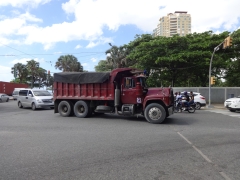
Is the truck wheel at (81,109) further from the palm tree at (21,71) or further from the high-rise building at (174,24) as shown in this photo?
the palm tree at (21,71)

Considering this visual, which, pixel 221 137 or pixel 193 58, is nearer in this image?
pixel 221 137

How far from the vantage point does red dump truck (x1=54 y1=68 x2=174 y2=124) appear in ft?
36.6

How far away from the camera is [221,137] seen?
7.66 metres

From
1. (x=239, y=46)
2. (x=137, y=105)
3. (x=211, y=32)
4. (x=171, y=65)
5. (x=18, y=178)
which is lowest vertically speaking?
(x=18, y=178)

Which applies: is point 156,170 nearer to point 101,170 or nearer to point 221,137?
point 101,170

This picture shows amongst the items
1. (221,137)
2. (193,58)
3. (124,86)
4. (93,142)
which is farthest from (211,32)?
(93,142)

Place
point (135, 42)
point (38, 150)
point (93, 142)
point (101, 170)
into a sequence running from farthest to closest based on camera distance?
point (135, 42) → point (93, 142) → point (38, 150) → point (101, 170)

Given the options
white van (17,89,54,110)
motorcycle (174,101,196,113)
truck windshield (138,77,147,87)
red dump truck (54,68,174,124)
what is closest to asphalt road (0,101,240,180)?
red dump truck (54,68,174,124)

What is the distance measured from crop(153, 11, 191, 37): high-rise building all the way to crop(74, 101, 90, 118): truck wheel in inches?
1579

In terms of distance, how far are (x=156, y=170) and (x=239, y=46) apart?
28.3 metres

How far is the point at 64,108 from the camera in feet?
45.9

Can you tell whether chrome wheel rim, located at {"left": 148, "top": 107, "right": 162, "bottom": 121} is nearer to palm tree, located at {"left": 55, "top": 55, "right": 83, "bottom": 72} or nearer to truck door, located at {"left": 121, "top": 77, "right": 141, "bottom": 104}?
truck door, located at {"left": 121, "top": 77, "right": 141, "bottom": 104}

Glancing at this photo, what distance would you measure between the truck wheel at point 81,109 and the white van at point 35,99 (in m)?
5.80

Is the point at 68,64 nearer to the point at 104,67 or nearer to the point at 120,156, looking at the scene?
the point at 104,67
